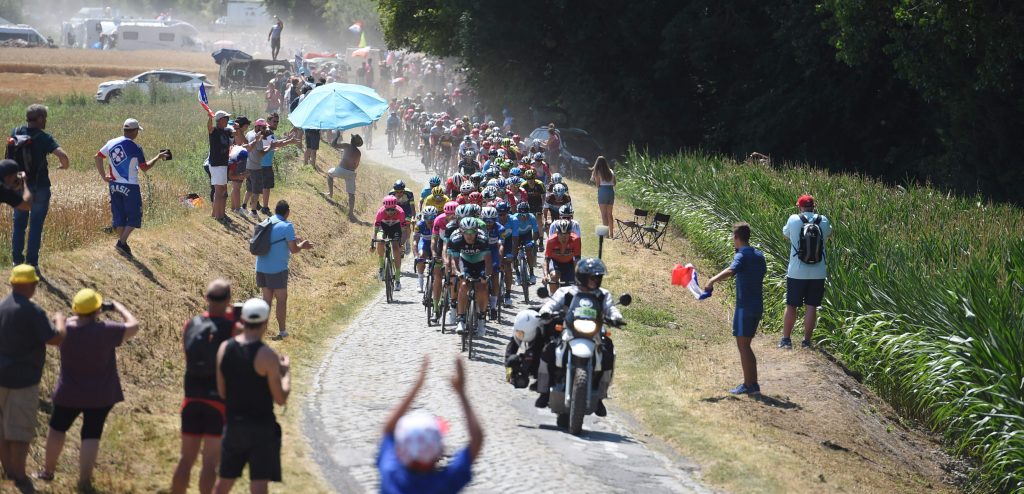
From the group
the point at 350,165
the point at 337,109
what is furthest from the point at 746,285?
the point at 350,165

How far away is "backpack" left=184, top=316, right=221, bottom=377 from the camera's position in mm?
9461

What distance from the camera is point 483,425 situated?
1328cm

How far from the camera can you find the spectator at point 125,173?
17328mm

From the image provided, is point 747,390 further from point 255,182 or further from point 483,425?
point 255,182

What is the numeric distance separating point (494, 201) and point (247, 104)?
2893cm

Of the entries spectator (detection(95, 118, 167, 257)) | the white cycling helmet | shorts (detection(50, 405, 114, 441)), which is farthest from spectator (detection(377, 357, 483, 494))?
spectator (detection(95, 118, 167, 257))

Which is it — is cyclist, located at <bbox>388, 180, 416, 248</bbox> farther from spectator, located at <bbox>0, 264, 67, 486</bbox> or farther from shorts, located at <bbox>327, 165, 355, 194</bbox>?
spectator, located at <bbox>0, 264, 67, 486</bbox>

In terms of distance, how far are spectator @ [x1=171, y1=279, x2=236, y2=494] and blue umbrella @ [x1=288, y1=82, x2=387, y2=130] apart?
18.4 meters

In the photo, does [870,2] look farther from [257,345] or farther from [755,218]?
[257,345]

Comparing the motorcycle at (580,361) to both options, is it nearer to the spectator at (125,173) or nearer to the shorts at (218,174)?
the spectator at (125,173)

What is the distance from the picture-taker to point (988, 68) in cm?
3338

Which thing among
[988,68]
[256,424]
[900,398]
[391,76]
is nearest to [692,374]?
[900,398]

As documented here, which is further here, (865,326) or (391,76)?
(391,76)

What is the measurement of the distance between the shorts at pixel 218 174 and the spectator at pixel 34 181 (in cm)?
774
